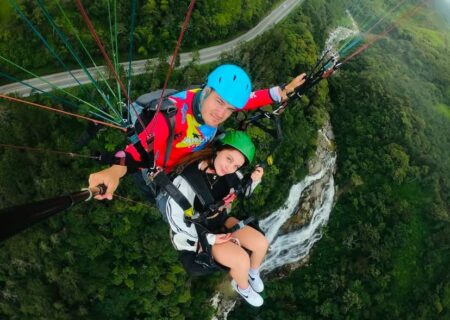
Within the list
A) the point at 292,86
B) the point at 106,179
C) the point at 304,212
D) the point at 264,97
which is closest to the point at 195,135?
the point at 264,97

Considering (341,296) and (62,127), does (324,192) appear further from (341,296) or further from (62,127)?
(62,127)

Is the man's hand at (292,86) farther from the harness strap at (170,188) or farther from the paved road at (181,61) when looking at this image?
the paved road at (181,61)

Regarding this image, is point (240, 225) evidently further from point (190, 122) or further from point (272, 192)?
point (272, 192)

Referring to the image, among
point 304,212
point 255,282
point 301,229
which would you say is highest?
point 255,282

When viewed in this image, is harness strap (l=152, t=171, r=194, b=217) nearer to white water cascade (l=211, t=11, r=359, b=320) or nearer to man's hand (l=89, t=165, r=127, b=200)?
man's hand (l=89, t=165, r=127, b=200)

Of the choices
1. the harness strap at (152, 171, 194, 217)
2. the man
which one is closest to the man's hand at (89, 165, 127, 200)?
the man

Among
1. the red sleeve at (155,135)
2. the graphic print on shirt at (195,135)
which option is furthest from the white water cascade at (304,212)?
the red sleeve at (155,135)
